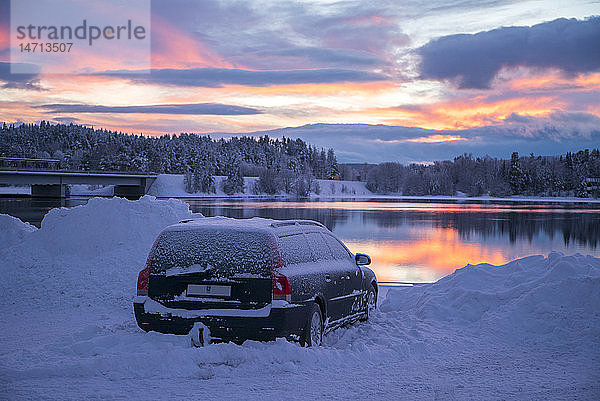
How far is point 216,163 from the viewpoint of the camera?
18638 centimetres

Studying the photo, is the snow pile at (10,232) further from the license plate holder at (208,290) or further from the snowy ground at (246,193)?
the snowy ground at (246,193)

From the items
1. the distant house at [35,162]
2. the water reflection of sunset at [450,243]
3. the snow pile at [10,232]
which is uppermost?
the distant house at [35,162]

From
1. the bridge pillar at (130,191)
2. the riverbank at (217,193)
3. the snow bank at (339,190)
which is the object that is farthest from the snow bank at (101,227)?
the snow bank at (339,190)

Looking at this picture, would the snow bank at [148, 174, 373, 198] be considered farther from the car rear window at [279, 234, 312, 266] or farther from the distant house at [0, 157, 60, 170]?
the car rear window at [279, 234, 312, 266]

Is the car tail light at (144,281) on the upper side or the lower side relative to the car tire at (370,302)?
upper

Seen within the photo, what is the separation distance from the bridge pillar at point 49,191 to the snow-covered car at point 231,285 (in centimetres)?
10336

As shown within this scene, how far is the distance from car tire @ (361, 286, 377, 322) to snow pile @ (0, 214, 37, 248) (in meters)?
9.64

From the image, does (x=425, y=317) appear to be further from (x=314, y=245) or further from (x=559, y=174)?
(x=559, y=174)

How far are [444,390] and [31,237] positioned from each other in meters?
11.6

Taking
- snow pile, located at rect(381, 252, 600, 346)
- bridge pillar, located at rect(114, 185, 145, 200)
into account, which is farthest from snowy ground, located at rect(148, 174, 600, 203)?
snow pile, located at rect(381, 252, 600, 346)

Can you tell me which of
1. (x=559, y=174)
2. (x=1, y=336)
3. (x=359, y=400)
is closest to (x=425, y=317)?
(x=359, y=400)

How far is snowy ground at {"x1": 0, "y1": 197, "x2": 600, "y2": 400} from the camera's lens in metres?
5.89

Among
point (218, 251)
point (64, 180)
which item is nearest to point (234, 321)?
point (218, 251)

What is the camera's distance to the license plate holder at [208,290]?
22.9ft
